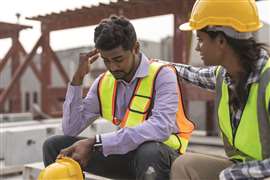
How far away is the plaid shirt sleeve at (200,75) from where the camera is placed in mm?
2236

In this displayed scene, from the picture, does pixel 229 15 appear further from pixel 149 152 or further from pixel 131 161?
pixel 131 161

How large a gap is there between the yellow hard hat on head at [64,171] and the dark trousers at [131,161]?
9.1 inches

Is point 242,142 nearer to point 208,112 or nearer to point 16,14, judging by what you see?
point 208,112

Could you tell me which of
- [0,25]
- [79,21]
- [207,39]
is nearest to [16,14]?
[0,25]

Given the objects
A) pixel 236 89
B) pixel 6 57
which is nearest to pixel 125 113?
pixel 236 89

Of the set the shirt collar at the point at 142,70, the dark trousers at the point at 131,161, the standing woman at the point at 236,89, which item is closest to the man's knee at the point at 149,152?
the dark trousers at the point at 131,161

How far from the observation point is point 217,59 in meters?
1.81

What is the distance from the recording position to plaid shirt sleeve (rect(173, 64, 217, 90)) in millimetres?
2236

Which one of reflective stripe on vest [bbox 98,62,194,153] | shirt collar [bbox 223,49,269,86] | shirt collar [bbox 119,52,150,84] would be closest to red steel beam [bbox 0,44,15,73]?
reflective stripe on vest [bbox 98,62,194,153]

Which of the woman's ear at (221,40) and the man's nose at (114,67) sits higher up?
the woman's ear at (221,40)

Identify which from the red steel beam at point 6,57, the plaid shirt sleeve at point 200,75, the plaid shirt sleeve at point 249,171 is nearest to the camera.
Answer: the plaid shirt sleeve at point 249,171

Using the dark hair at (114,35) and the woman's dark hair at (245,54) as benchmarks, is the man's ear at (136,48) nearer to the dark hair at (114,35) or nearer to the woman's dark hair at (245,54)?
the dark hair at (114,35)

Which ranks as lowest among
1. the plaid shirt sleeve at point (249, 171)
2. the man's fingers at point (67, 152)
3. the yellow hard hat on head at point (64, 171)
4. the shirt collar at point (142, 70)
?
the yellow hard hat on head at point (64, 171)

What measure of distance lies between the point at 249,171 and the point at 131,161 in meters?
0.72
